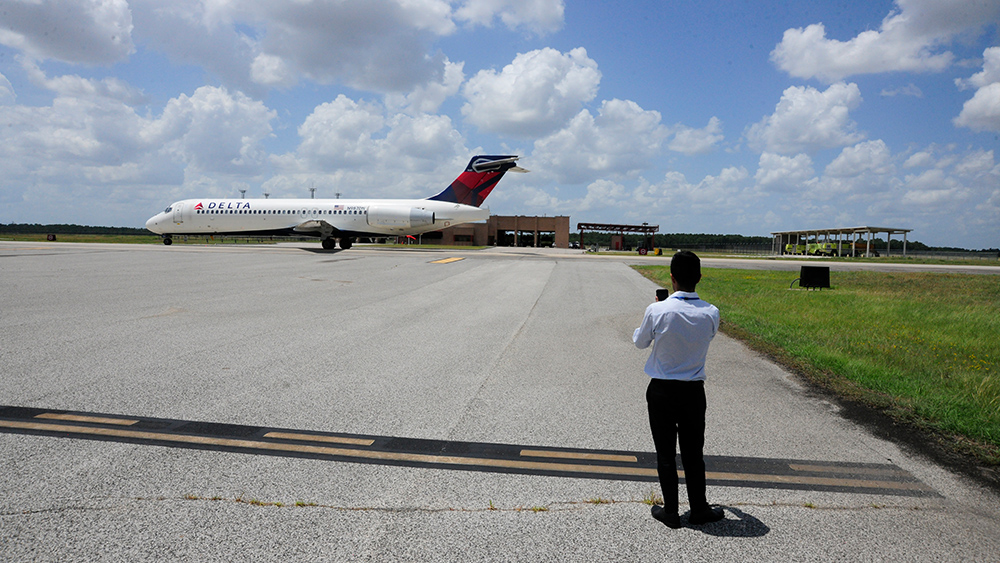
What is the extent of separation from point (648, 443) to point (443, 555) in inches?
96.9

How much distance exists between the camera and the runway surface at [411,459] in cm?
316

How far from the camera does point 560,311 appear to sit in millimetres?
13352

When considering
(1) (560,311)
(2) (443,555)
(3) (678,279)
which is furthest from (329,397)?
(1) (560,311)

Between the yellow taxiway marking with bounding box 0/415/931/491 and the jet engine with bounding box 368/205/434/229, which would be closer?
the yellow taxiway marking with bounding box 0/415/931/491

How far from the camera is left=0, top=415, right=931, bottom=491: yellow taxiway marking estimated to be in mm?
4078

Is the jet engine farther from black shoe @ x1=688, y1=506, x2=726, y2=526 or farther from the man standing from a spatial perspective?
black shoe @ x1=688, y1=506, x2=726, y2=526

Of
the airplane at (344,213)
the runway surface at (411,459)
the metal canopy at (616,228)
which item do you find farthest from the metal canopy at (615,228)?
the runway surface at (411,459)

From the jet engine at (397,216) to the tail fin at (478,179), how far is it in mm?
2838

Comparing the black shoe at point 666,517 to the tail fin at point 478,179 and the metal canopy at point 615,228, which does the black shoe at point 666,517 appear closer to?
the tail fin at point 478,179

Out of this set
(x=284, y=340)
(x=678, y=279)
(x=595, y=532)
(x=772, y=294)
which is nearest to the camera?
(x=595, y=532)

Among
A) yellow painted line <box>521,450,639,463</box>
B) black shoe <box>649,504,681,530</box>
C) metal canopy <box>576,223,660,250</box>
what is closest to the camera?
black shoe <box>649,504,681,530</box>

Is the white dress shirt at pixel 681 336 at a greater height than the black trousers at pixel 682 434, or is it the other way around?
the white dress shirt at pixel 681 336

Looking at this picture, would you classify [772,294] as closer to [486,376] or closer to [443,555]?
[486,376]

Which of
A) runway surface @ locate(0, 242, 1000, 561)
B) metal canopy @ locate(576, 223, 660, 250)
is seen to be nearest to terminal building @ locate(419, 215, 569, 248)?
metal canopy @ locate(576, 223, 660, 250)
